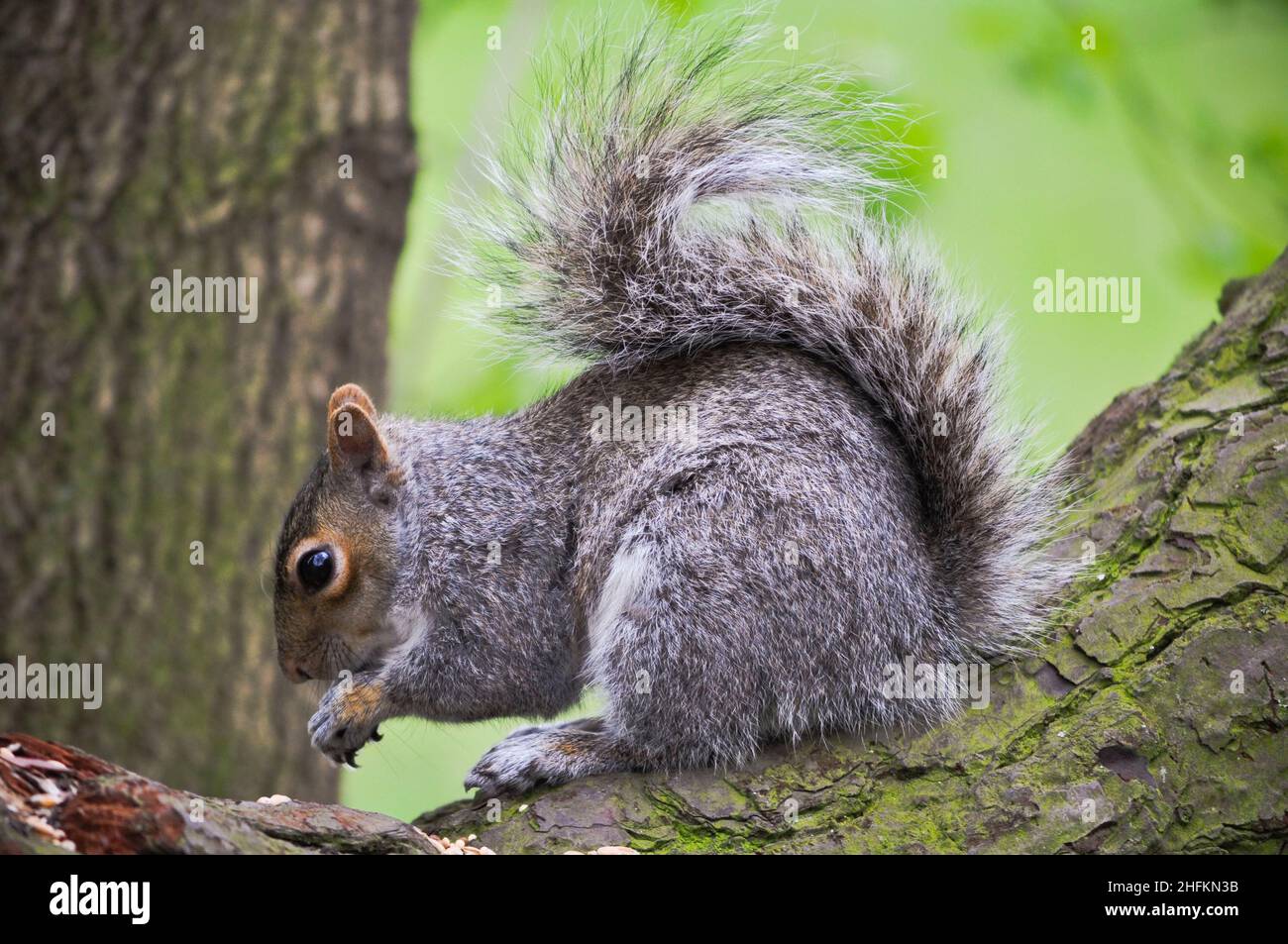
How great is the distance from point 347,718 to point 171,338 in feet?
3.74

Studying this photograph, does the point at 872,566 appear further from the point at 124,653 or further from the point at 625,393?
the point at 124,653

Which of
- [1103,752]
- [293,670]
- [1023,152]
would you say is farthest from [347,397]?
[1023,152]

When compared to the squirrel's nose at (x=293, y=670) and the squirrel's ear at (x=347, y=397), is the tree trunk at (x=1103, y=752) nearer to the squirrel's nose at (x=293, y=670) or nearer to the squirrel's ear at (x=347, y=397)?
the squirrel's nose at (x=293, y=670)

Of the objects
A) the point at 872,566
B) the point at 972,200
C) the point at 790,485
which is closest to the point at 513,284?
the point at 790,485

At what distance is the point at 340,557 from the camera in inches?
104

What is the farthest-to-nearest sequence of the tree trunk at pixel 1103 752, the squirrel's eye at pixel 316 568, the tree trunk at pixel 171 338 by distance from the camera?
the tree trunk at pixel 171 338, the squirrel's eye at pixel 316 568, the tree trunk at pixel 1103 752

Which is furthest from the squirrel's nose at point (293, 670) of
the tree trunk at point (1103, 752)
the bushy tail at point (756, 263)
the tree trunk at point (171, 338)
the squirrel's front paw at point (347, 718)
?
the bushy tail at point (756, 263)

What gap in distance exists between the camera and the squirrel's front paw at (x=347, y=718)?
99.0 inches

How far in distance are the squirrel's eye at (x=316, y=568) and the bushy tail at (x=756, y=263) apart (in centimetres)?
67

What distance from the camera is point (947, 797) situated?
211cm

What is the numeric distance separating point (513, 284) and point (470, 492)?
48 centimetres

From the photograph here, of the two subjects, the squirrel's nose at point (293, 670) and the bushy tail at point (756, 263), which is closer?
the bushy tail at point (756, 263)

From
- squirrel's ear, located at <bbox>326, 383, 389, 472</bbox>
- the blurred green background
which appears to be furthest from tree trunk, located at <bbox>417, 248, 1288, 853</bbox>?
squirrel's ear, located at <bbox>326, 383, 389, 472</bbox>
